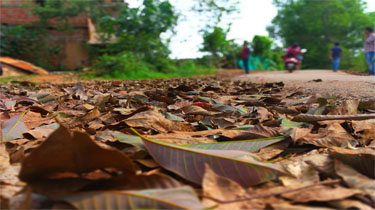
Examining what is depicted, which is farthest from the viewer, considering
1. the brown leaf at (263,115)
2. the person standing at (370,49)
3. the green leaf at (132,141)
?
the person standing at (370,49)

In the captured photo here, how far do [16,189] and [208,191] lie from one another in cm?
39

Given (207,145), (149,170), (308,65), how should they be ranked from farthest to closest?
(308,65) < (207,145) < (149,170)

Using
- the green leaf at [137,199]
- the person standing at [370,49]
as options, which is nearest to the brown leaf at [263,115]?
the green leaf at [137,199]

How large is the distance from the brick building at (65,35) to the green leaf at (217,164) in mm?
14972

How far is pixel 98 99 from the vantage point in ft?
6.64

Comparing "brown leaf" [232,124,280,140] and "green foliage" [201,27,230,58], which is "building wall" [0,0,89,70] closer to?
"green foliage" [201,27,230,58]

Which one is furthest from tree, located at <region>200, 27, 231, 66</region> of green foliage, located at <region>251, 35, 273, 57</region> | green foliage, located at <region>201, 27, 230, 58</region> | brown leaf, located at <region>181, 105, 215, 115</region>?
brown leaf, located at <region>181, 105, 215, 115</region>

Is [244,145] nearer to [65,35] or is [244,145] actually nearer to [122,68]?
[122,68]

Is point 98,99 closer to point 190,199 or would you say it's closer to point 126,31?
point 190,199

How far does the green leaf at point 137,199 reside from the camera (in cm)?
59

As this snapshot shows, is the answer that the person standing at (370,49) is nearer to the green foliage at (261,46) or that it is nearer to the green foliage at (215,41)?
the green foliage at (215,41)

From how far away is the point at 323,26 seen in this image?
83.4 ft

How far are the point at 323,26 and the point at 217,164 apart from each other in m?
27.1

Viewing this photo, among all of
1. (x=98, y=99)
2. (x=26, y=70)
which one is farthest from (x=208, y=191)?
(x=26, y=70)
